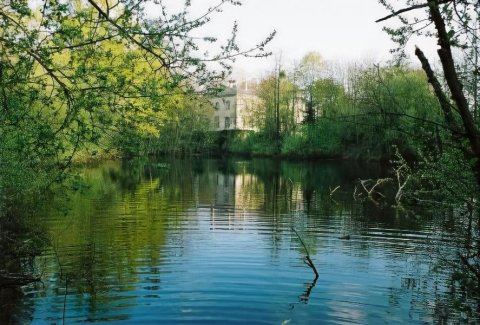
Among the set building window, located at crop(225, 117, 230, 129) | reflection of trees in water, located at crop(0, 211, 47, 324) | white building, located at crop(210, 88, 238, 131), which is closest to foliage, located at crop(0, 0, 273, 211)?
reflection of trees in water, located at crop(0, 211, 47, 324)

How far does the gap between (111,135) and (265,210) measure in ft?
62.2

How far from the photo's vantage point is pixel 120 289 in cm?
1158

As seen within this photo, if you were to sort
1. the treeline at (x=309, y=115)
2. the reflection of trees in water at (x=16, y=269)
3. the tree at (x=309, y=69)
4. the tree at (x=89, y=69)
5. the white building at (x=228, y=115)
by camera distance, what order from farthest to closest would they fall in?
the white building at (x=228, y=115)
the tree at (x=309, y=69)
the treeline at (x=309, y=115)
the reflection of trees in water at (x=16, y=269)
the tree at (x=89, y=69)

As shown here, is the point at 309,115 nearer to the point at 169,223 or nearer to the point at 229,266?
the point at 169,223

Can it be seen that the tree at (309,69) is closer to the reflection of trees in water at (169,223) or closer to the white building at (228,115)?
the white building at (228,115)

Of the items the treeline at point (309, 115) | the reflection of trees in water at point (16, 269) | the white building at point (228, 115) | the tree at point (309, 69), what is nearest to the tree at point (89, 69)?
the reflection of trees in water at point (16, 269)

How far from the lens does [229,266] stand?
555 inches

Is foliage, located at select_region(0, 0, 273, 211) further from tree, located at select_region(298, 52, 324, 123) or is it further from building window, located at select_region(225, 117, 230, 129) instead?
building window, located at select_region(225, 117, 230, 129)

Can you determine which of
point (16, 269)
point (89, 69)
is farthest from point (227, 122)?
point (89, 69)

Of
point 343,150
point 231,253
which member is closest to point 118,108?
point 231,253

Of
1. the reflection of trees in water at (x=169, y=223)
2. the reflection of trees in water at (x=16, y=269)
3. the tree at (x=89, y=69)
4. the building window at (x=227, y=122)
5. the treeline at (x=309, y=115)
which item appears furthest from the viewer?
the building window at (x=227, y=122)

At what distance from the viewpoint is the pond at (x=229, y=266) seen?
400 inches

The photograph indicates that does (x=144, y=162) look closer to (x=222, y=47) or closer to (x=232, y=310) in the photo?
(x=222, y=47)

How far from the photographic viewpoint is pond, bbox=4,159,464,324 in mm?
10172
